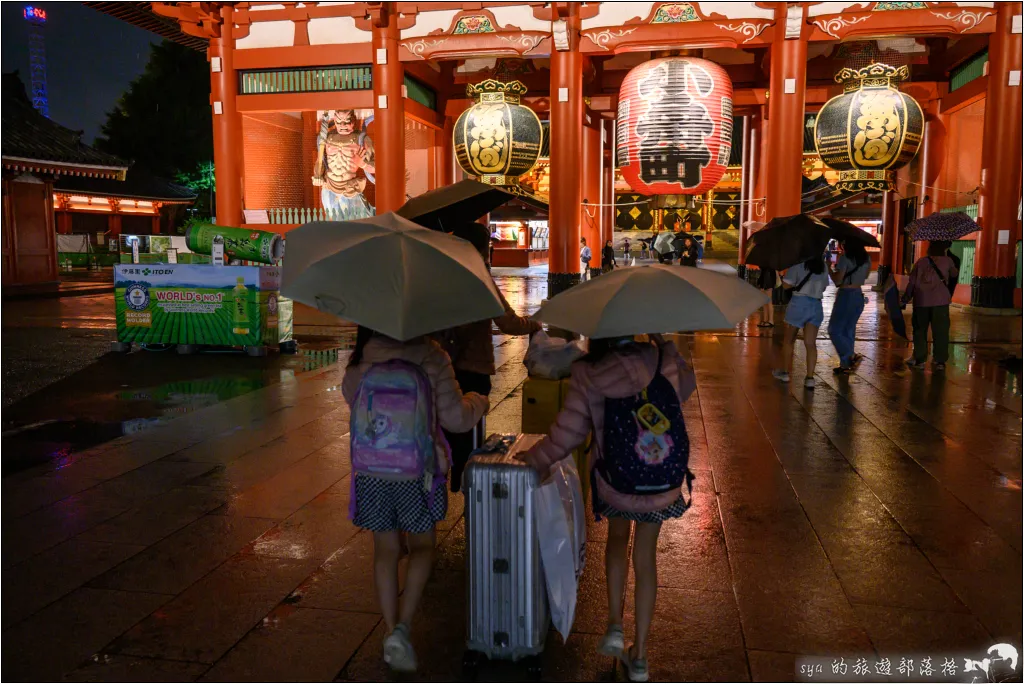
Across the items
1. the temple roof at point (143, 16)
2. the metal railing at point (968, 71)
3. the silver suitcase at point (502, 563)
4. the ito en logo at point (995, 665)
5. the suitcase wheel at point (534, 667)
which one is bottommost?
the ito en logo at point (995, 665)

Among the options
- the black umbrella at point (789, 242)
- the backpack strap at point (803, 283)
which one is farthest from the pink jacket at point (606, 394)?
the backpack strap at point (803, 283)

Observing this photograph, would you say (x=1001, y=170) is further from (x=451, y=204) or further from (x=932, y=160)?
(x=451, y=204)

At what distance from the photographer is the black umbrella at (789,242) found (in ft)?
23.2

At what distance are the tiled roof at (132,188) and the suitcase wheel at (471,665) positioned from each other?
3429 cm

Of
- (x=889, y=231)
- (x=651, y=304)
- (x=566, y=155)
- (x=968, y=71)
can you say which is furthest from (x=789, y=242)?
(x=889, y=231)

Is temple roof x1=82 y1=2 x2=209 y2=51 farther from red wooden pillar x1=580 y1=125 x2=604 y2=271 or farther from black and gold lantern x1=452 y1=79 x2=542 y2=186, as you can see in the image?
red wooden pillar x1=580 y1=125 x2=604 y2=271

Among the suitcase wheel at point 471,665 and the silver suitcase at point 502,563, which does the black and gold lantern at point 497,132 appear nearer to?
the silver suitcase at point 502,563

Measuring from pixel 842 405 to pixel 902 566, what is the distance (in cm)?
374

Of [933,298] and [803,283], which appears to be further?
[933,298]

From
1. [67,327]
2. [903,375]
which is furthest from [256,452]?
[67,327]

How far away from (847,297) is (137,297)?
8.50 m

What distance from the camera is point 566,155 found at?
1705 centimetres

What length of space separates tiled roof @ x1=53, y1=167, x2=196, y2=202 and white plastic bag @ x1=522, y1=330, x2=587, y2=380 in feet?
110

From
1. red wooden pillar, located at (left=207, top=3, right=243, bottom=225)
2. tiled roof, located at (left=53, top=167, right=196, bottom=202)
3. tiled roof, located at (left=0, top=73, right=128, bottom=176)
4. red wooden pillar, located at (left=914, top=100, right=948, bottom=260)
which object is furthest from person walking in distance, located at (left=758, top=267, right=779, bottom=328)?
tiled roof, located at (left=53, top=167, right=196, bottom=202)
